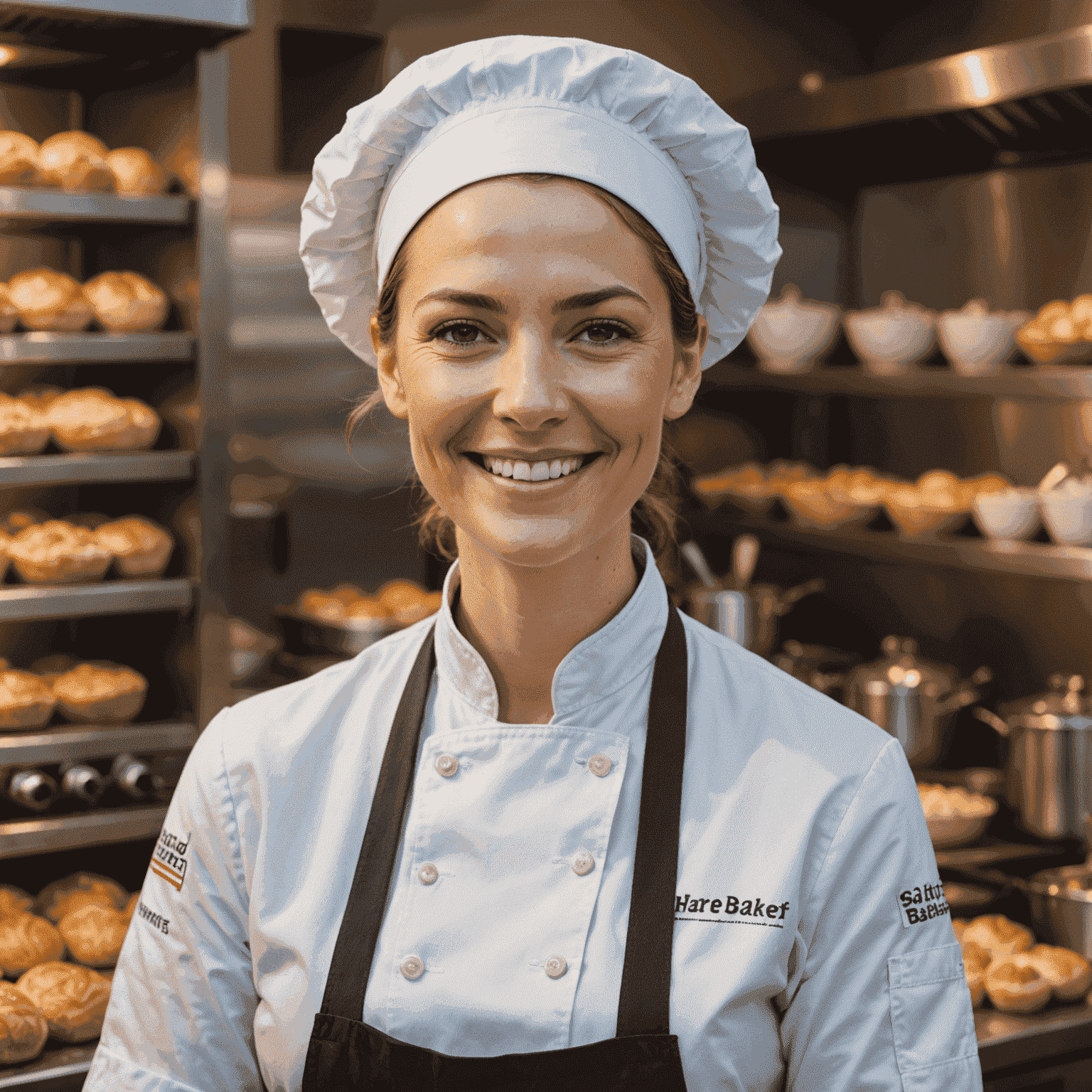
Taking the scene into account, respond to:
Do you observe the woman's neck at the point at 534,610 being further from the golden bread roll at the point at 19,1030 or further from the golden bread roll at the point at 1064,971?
the golden bread roll at the point at 1064,971

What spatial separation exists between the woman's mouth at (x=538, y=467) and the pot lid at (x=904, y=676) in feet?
6.15

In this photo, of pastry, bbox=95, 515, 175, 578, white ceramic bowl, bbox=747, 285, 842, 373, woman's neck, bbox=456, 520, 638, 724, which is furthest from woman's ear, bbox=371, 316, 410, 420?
white ceramic bowl, bbox=747, 285, 842, 373

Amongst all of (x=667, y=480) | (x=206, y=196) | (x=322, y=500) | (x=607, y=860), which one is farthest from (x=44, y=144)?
(x=607, y=860)

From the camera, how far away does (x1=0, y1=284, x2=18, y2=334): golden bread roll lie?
7.95ft

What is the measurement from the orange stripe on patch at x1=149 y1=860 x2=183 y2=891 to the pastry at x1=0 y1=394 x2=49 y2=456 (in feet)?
4.56

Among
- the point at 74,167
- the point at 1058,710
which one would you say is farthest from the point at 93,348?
the point at 1058,710

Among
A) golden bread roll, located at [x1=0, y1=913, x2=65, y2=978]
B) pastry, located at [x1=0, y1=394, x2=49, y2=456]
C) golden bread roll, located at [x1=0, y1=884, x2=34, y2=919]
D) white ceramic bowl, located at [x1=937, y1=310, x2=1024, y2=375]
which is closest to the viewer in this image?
golden bread roll, located at [x1=0, y1=913, x2=65, y2=978]

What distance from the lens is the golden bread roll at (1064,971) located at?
2066mm

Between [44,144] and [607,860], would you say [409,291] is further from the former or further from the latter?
[44,144]

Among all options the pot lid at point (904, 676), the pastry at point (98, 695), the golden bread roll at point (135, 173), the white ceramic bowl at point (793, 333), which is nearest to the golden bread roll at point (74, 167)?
the golden bread roll at point (135, 173)

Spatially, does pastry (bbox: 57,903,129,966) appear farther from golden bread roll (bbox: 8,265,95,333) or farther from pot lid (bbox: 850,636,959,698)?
pot lid (bbox: 850,636,959,698)

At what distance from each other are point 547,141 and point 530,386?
0.73ft

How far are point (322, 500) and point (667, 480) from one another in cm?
167

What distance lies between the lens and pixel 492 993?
113cm
